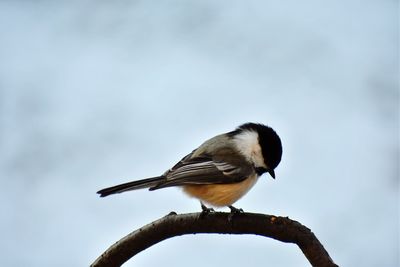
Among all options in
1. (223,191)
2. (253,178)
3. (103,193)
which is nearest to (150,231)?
(103,193)

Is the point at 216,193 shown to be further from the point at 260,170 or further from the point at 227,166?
the point at 260,170

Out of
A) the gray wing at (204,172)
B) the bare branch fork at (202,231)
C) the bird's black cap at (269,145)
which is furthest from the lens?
the bird's black cap at (269,145)

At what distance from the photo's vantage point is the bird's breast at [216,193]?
1491 millimetres

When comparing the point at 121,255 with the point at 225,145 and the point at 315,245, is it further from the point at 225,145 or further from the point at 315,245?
the point at 225,145

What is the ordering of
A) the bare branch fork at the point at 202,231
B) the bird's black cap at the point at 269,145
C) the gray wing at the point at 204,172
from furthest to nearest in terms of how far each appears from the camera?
the bird's black cap at the point at 269,145 → the gray wing at the point at 204,172 → the bare branch fork at the point at 202,231

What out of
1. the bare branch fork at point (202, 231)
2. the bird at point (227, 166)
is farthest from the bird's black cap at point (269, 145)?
the bare branch fork at point (202, 231)

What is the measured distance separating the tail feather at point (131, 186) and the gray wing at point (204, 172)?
0.09ft

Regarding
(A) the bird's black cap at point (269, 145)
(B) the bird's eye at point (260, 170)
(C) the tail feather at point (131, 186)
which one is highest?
(A) the bird's black cap at point (269, 145)

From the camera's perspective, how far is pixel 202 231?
1082mm

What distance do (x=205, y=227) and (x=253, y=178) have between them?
1.72 feet

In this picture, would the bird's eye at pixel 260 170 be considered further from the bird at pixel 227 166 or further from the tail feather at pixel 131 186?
the tail feather at pixel 131 186

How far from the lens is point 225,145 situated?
1.66 meters

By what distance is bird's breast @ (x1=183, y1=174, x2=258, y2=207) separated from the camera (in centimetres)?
149

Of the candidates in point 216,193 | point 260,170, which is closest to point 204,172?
point 216,193
